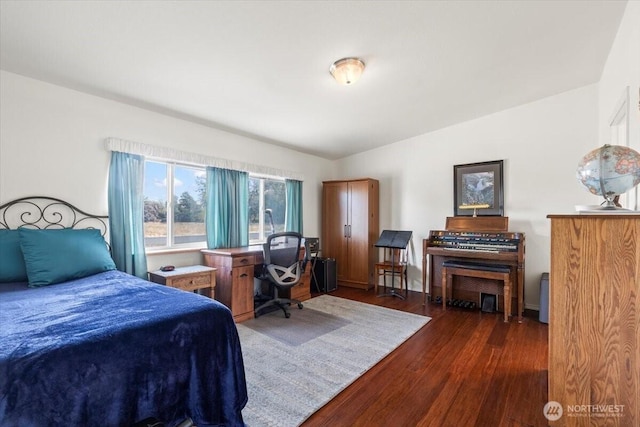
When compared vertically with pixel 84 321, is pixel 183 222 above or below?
above

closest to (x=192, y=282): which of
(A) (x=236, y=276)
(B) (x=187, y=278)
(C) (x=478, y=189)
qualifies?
(B) (x=187, y=278)

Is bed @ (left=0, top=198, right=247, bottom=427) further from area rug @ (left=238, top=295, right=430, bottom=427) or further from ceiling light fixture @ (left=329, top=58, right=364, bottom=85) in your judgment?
ceiling light fixture @ (left=329, top=58, right=364, bottom=85)

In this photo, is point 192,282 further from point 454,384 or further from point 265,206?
point 454,384

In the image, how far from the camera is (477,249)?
11.9 feet

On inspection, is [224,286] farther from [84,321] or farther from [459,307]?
[459,307]

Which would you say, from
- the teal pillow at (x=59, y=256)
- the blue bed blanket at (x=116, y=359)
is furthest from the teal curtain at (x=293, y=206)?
the blue bed blanket at (x=116, y=359)

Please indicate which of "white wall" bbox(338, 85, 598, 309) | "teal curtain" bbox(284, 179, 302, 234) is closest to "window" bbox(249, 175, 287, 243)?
"teal curtain" bbox(284, 179, 302, 234)

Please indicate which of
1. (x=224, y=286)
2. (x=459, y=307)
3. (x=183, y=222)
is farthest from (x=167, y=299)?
(x=459, y=307)

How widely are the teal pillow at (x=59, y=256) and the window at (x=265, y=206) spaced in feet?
7.08

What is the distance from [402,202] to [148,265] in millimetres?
3758

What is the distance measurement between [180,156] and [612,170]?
144 inches

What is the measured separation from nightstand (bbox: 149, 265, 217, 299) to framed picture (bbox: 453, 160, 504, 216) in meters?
3.50

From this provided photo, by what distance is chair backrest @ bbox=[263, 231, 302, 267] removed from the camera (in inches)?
129

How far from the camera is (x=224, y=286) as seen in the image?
3.29 meters
